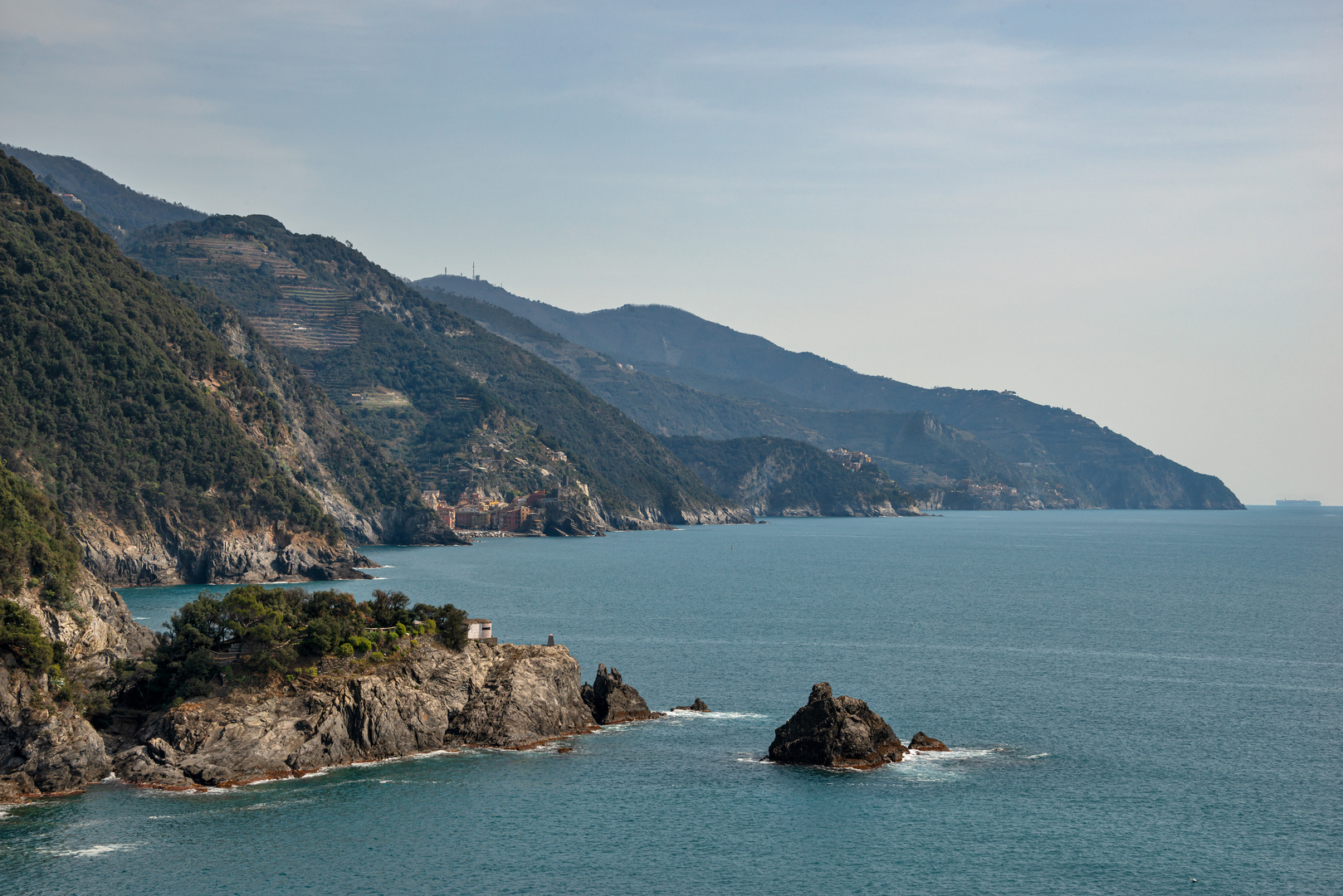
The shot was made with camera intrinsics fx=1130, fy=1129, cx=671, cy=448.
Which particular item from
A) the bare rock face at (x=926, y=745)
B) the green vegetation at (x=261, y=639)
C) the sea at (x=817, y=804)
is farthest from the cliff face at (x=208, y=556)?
the bare rock face at (x=926, y=745)

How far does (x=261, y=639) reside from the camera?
66500 millimetres

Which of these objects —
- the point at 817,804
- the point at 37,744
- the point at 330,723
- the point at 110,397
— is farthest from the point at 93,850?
the point at 110,397

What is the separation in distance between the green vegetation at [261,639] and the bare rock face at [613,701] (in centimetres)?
1171

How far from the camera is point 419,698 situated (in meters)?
A: 69.5

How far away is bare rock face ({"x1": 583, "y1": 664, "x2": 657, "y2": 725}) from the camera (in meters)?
78.7

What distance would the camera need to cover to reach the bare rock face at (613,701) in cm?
7869

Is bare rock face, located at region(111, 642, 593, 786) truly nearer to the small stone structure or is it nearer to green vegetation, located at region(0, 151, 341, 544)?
the small stone structure

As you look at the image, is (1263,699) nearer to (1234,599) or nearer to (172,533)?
(1234,599)

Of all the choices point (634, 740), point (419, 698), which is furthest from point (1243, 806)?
point (419, 698)

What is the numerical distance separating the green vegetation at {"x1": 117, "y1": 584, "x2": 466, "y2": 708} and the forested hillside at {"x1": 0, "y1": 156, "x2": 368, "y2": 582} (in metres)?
76.3

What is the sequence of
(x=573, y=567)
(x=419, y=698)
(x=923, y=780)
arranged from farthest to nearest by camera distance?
1. (x=573, y=567)
2. (x=419, y=698)
3. (x=923, y=780)

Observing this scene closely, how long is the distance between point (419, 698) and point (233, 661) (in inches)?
436

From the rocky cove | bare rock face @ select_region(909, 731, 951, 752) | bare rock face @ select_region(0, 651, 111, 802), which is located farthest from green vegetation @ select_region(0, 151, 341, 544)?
bare rock face @ select_region(909, 731, 951, 752)

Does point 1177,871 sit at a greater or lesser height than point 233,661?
lesser
